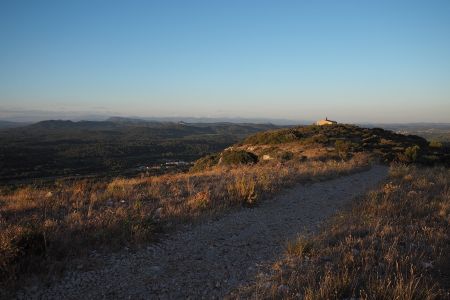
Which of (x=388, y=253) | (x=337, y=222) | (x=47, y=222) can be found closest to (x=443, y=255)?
(x=388, y=253)

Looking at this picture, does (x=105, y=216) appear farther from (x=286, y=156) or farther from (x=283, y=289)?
(x=286, y=156)

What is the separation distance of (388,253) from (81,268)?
4767 mm

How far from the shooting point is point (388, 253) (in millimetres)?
5586

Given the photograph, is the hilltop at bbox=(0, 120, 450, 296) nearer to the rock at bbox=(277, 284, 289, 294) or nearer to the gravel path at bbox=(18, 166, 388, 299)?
the gravel path at bbox=(18, 166, 388, 299)

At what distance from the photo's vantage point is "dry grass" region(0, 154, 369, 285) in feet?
17.0

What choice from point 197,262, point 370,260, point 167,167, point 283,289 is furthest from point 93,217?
point 167,167

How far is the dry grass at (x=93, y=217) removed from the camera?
17.0ft

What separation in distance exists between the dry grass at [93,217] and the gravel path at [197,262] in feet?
1.48

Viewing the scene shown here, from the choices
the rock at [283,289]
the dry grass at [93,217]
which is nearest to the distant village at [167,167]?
the dry grass at [93,217]

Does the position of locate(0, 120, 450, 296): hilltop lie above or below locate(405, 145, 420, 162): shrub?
above

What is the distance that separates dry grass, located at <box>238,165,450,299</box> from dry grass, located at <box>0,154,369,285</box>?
2.62 metres

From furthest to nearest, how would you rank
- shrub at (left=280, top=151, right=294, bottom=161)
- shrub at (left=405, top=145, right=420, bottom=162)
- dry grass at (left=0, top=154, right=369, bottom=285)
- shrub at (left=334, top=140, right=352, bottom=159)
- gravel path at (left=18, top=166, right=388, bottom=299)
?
shrub at (left=280, top=151, right=294, bottom=161)
shrub at (left=405, top=145, right=420, bottom=162)
shrub at (left=334, top=140, right=352, bottom=159)
dry grass at (left=0, top=154, right=369, bottom=285)
gravel path at (left=18, top=166, right=388, bottom=299)

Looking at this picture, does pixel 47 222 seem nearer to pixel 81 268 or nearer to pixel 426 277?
pixel 81 268

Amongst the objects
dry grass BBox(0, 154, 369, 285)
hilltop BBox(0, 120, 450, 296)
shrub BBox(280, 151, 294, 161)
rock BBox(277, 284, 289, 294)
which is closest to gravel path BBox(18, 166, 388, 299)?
hilltop BBox(0, 120, 450, 296)
